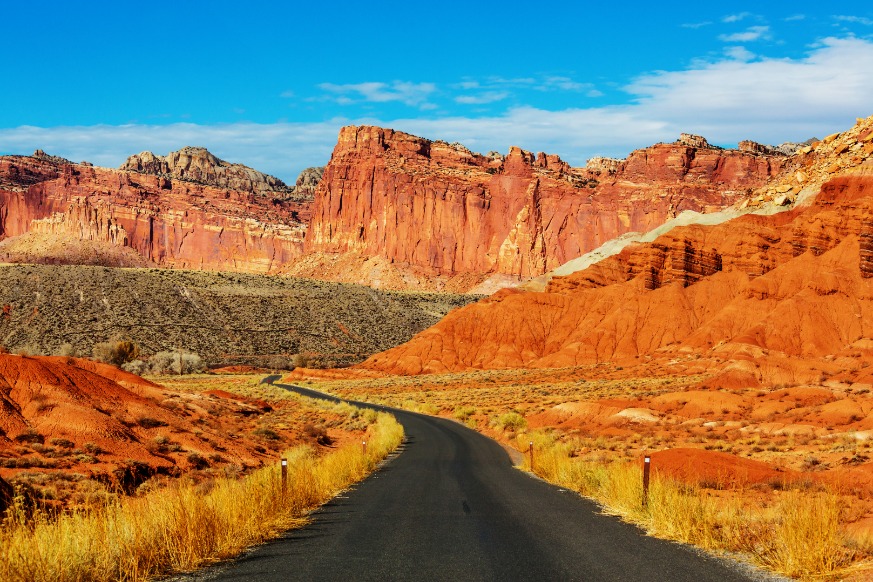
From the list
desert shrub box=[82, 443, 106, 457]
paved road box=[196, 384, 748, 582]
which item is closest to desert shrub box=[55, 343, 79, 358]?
desert shrub box=[82, 443, 106, 457]

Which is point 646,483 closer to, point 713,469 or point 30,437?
point 713,469

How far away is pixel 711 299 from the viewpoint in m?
83.2

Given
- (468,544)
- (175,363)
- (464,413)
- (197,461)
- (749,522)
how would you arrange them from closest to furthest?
(468,544) < (749,522) < (197,461) < (464,413) < (175,363)

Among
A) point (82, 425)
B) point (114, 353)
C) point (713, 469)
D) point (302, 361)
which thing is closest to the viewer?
point (713, 469)

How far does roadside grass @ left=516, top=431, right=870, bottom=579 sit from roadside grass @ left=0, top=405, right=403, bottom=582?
6.59m

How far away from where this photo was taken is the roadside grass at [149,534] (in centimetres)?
866

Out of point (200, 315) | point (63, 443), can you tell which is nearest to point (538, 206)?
point (200, 315)

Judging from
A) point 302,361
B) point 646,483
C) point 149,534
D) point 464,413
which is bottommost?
point 302,361

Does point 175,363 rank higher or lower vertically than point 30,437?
lower

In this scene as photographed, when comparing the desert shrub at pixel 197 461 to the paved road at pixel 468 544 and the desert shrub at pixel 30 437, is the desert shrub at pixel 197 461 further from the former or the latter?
the paved road at pixel 468 544

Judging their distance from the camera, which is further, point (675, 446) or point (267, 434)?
point (267, 434)

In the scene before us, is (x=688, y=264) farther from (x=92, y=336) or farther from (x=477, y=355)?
(x=92, y=336)

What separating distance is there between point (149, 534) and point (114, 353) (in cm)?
7884

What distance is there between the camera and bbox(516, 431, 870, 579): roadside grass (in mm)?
10055
